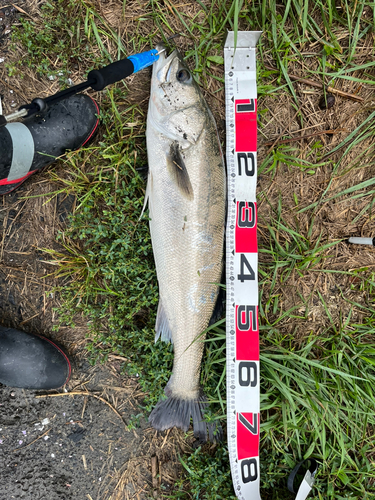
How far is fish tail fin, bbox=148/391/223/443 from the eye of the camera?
3010 millimetres

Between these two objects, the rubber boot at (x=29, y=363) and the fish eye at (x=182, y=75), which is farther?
the rubber boot at (x=29, y=363)

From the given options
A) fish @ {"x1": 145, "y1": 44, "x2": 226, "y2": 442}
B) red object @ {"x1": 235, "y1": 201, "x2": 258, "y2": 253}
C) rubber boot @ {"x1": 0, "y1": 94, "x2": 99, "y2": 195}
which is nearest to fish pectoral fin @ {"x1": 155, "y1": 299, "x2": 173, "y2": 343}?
fish @ {"x1": 145, "y1": 44, "x2": 226, "y2": 442}

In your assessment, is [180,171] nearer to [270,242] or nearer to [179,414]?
[270,242]

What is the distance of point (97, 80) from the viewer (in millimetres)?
2277

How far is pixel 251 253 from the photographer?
3.08 m

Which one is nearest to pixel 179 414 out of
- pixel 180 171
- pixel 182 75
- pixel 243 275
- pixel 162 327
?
pixel 162 327

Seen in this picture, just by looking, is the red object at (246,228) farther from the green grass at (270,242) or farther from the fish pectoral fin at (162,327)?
the fish pectoral fin at (162,327)

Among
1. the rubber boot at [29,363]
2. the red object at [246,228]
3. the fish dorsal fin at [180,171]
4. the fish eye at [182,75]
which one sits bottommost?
the rubber boot at [29,363]

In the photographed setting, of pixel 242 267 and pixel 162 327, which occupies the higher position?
pixel 242 267

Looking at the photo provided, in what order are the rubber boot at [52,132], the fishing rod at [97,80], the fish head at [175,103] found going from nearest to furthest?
the fishing rod at [97,80] → the fish head at [175,103] → the rubber boot at [52,132]

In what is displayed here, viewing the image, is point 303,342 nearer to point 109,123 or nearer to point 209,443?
point 209,443

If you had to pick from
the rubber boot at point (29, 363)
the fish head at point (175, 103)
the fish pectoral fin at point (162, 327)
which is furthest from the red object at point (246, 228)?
the rubber boot at point (29, 363)

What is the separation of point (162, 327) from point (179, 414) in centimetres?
78

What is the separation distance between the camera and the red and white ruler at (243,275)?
2979mm
